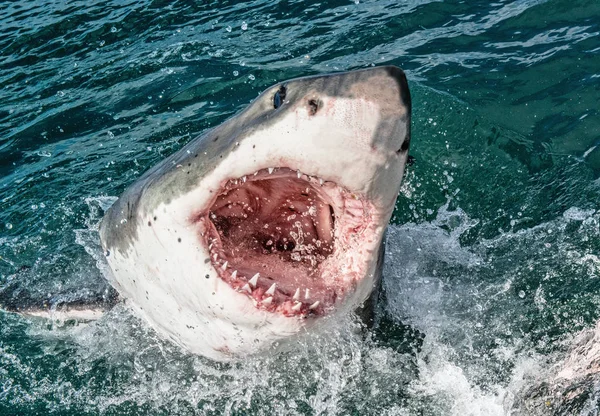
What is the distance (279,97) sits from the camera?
97.1 inches

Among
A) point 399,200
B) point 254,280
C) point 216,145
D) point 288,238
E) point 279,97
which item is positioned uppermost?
point 279,97

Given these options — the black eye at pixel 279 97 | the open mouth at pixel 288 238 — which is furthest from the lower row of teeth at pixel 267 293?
the black eye at pixel 279 97

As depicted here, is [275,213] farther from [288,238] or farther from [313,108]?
[313,108]

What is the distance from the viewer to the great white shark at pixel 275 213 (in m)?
2.29

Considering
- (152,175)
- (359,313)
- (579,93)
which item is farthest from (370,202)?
(579,93)

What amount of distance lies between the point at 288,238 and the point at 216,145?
48 cm

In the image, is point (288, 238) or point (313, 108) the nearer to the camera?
point (313, 108)

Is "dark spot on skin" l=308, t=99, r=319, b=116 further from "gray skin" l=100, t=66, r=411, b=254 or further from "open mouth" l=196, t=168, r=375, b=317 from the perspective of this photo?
"open mouth" l=196, t=168, r=375, b=317

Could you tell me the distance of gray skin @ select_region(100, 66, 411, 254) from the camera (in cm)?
233

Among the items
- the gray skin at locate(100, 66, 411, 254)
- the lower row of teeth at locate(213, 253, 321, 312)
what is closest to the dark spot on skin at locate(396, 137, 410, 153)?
Answer: the gray skin at locate(100, 66, 411, 254)

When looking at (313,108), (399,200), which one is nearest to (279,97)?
(313,108)

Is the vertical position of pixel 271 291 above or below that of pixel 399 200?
above

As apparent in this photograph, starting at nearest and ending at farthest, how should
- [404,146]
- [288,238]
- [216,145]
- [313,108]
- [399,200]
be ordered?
[313,108], [404,146], [216,145], [288,238], [399,200]

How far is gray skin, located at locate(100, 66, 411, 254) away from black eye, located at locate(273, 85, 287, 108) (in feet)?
0.05
